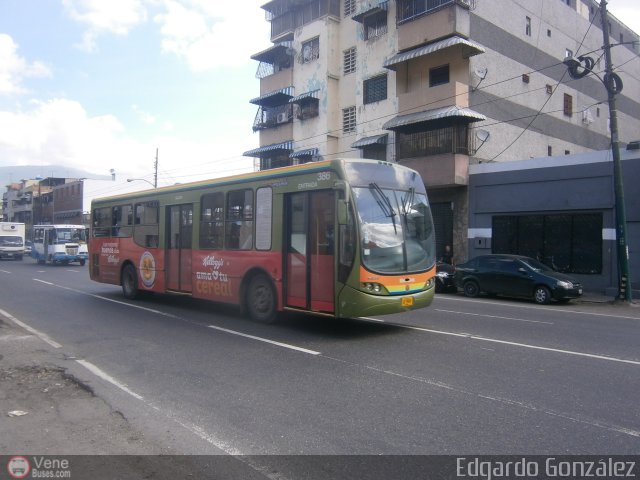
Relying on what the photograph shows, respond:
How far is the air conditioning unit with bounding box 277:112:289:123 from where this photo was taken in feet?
112

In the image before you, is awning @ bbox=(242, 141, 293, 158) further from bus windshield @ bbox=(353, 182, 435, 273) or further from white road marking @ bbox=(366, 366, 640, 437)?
white road marking @ bbox=(366, 366, 640, 437)

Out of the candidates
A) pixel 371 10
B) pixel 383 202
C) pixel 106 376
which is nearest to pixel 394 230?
pixel 383 202

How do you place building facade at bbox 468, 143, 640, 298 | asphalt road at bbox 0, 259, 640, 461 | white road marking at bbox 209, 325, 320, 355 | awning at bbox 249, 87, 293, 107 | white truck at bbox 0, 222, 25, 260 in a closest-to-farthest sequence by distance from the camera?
asphalt road at bbox 0, 259, 640, 461, white road marking at bbox 209, 325, 320, 355, building facade at bbox 468, 143, 640, 298, awning at bbox 249, 87, 293, 107, white truck at bbox 0, 222, 25, 260

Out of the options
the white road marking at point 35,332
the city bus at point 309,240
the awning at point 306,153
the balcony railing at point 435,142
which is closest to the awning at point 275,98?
the awning at point 306,153

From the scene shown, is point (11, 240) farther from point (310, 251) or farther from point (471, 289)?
point (310, 251)

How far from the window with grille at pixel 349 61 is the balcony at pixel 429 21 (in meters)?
4.46

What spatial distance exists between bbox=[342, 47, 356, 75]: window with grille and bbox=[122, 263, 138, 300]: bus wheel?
20.3 m

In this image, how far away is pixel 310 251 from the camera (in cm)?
921

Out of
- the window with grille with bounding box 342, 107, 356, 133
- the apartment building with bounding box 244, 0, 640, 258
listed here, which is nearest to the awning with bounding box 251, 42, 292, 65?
the apartment building with bounding box 244, 0, 640, 258

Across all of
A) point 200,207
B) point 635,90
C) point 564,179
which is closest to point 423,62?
point 564,179

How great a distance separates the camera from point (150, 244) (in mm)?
13547

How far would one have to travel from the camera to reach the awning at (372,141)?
88.9 feet

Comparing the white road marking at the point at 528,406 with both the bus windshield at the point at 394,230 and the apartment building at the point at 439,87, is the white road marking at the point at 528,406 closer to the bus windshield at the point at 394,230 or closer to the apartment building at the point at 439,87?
the bus windshield at the point at 394,230

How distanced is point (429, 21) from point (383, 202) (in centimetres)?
1865
